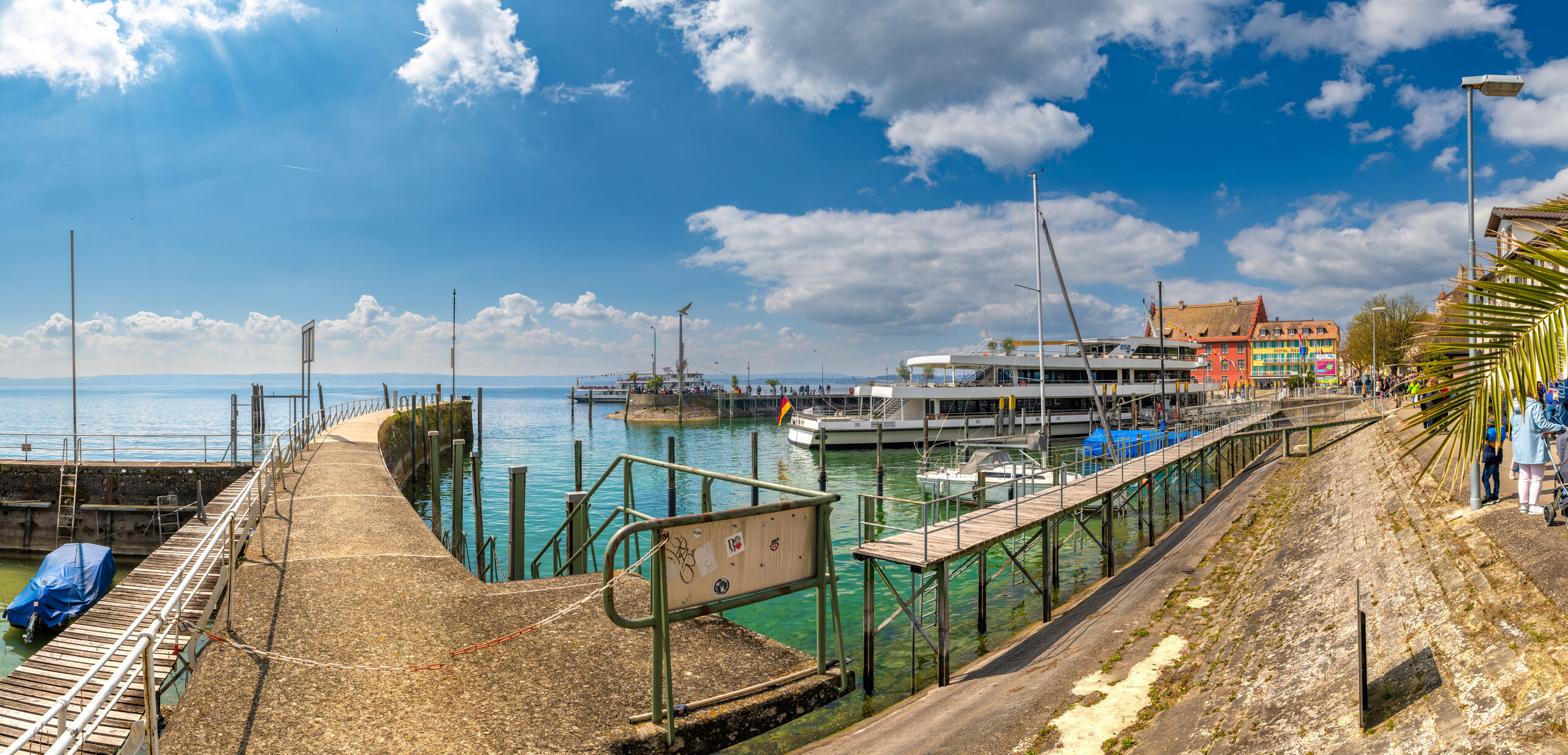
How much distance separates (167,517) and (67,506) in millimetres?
2524

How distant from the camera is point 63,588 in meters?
14.1

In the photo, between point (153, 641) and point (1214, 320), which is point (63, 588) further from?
point (1214, 320)

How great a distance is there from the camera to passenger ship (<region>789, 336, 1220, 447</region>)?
46.0 m

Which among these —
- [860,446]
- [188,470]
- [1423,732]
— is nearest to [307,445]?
[188,470]

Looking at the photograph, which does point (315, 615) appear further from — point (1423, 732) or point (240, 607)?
point (1423, 732)

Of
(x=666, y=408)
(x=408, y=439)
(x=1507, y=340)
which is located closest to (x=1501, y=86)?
(x=1507, y=340)

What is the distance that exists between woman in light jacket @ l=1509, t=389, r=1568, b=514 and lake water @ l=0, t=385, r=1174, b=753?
7.31 metres

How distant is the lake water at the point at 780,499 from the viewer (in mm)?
11617

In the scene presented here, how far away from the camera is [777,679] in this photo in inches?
235

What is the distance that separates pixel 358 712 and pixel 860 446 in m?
41.7

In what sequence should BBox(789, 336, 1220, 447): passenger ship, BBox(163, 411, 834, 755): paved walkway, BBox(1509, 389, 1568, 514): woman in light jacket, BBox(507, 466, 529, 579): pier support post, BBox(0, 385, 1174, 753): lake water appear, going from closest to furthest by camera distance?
BBox(163, 411, 834, 755): paved walkway, BBox(1509, 389, 1568, 514): woman in light jacket, BBox(0, 385, 1174, 753): lake water, BBox(507, 466, 529, 579): pier support post, BBox(789, 336, 1220, 447): passenger ship

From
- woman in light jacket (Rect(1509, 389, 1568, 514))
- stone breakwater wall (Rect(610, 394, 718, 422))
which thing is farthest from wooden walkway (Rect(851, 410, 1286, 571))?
stone breakwater wall (Rect(610, 394, 718, 422))

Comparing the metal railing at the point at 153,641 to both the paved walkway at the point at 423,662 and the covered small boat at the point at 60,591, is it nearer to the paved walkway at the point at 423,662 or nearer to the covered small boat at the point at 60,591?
the paved walkway at the point at 423,662

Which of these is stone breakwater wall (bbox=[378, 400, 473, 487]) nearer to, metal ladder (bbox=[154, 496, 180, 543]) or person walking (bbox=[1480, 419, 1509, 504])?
metal ladder (bbox=[154, 496, 180, 543])
